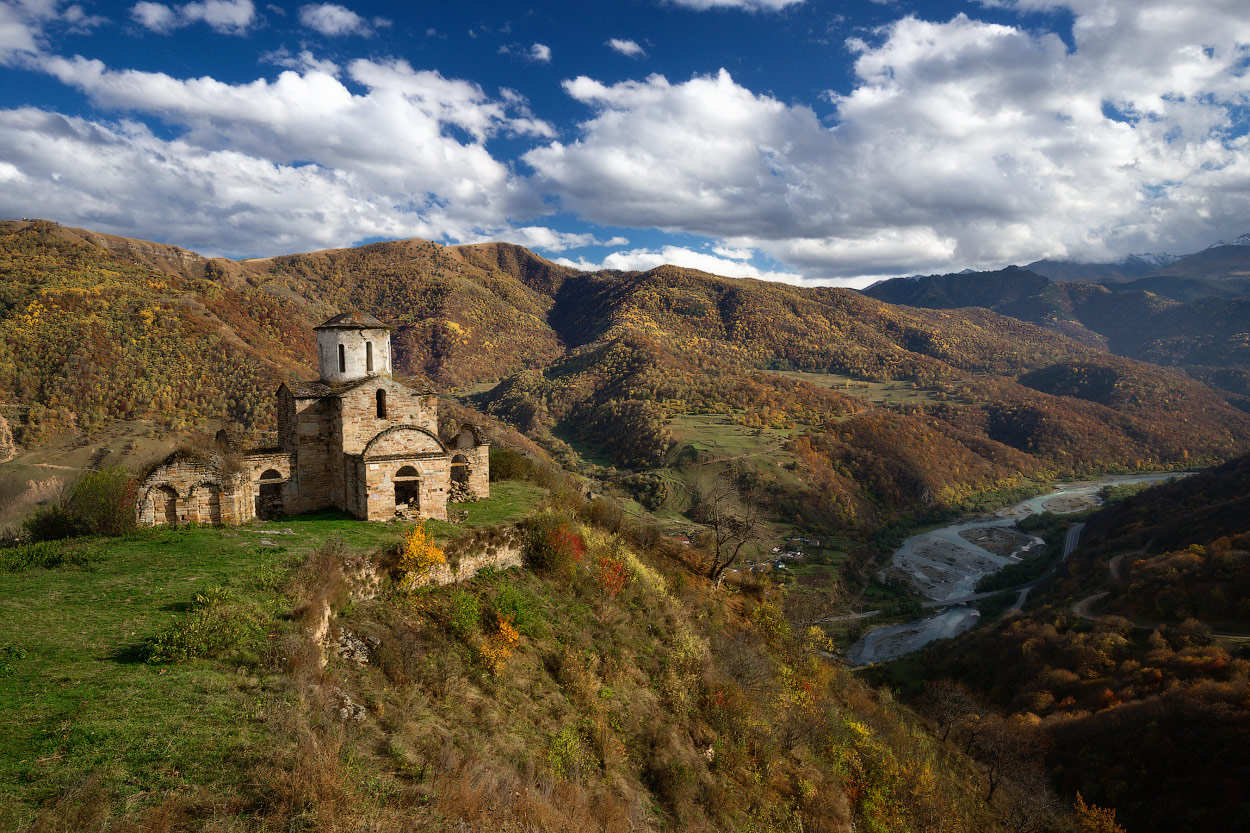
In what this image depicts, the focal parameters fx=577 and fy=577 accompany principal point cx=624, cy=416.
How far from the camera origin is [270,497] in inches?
818

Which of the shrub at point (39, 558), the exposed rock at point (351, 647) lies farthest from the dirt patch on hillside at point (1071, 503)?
the shrub at point (39, 558)

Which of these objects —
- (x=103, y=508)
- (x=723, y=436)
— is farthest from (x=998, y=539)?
(x=103, y=508)

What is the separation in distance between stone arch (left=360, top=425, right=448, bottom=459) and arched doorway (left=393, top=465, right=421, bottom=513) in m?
0.69

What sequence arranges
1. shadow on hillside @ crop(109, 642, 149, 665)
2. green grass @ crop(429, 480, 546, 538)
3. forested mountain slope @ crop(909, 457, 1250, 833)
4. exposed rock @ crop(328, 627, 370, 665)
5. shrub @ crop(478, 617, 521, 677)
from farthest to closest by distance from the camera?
forested mountain slope @ crop(909, 457, 1250, 833), green grass @ crop(429, 480, 546, 538), shrub @ crop(478, 617, 521, 677), exposed rock @ crop(328, 627, 370, 665), shadow on hillside @ crop(109, 642, 149, 665)

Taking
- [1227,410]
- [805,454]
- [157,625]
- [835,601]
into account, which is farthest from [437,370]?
[1227,410]

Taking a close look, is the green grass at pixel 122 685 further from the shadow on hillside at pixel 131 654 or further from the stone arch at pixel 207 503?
the stone arch at pixel 207 503

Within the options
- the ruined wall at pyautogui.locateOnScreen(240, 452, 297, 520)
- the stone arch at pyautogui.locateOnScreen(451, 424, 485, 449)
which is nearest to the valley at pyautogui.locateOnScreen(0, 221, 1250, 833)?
the stone arch at pyautogui.locateOnScreen(451, 424, 485, 449)

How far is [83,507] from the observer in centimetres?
1591

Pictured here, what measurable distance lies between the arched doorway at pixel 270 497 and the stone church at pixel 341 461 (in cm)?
3

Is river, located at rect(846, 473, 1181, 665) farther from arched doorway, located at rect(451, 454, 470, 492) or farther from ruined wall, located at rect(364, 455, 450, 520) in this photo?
ruined wall, located at rect(364, 455, 450, 520)

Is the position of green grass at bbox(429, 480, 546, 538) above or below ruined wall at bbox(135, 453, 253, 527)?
below

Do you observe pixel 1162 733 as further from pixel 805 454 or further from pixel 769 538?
pixel 805 454

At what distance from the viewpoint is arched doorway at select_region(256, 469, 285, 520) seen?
20.6 m

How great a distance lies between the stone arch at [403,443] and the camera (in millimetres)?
18891
